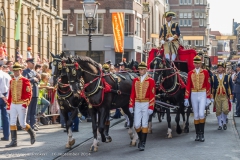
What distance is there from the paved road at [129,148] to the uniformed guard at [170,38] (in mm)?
2366

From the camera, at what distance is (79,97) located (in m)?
13.2

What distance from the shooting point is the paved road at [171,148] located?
11883 mm

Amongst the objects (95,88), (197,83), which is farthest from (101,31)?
(95,88)

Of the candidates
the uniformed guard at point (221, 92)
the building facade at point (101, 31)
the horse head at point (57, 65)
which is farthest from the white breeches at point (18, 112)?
Answer: the building facade at point (101, 31)

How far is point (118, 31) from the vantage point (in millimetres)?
51000

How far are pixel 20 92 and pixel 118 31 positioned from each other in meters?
37.8

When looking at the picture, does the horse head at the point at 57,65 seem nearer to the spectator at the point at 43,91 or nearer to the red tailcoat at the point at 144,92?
the red tailcoat at the point at 144,92

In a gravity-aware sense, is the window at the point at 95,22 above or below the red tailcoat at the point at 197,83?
above

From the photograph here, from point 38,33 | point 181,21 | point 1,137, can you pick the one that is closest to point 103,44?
point 38,33

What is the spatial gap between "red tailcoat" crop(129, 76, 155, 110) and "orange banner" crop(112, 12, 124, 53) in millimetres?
37954

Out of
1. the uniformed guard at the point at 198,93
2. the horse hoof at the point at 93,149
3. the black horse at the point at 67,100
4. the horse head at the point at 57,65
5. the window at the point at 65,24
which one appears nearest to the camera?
the horse hoof at the point at 93,149

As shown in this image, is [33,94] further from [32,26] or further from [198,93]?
[32,26]

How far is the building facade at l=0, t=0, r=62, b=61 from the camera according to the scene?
29969 millimetres

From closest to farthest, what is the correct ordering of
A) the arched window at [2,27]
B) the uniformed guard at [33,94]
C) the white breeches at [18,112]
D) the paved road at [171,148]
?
the paved road at [171,148], the white breeches at [18,112], the uniformed guard at [33,94], the arched window at [2,27]
